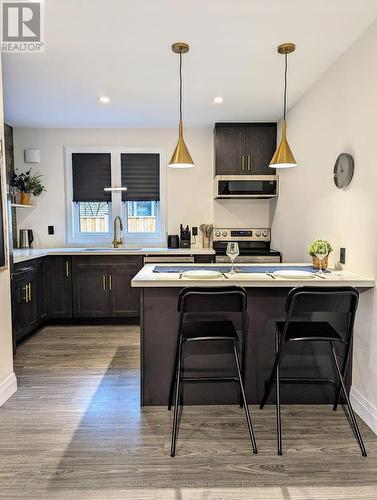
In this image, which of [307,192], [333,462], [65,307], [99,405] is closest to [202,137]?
[307,192]

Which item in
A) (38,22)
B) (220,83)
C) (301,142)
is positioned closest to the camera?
(38,22)

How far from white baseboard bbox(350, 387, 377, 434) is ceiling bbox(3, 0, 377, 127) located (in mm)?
2487

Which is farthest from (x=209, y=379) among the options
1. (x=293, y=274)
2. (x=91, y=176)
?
(x=91, y=176)

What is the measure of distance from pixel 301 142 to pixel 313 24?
140cm

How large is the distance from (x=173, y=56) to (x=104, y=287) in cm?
277

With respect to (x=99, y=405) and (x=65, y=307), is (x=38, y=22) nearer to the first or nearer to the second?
(x=99, y=405)

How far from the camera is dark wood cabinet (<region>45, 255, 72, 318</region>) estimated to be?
14.6ft

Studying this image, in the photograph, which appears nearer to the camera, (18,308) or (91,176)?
(18,308)

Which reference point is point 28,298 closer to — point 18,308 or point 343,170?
point 18,308

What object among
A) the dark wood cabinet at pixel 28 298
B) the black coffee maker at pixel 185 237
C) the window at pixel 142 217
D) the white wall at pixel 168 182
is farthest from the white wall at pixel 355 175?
the dark wood cabinet at pixel 28 298

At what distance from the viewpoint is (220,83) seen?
11.0ft

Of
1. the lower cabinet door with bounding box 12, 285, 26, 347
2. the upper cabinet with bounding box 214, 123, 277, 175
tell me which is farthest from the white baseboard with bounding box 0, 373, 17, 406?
the upper cabinet with bounding box 214, 123, 277, 175

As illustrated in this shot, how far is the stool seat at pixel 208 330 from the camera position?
2168 millimetres

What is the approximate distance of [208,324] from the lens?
2.37 m
